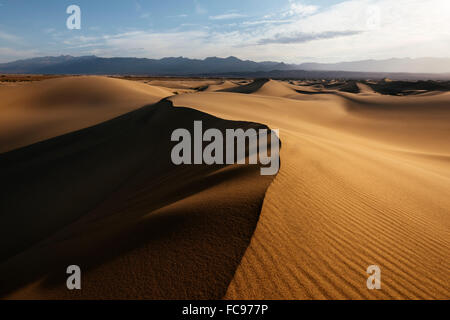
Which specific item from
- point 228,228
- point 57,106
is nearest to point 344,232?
point 228,228

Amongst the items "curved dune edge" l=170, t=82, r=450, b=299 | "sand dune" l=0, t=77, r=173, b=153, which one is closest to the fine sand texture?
"curved dune edge" l=170, t=82, r=450, b=299

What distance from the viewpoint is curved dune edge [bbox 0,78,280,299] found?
258 cm

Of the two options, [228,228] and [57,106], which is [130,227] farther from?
[57,106]

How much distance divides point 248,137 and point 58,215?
5139 mm

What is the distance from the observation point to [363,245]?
3.10 metres

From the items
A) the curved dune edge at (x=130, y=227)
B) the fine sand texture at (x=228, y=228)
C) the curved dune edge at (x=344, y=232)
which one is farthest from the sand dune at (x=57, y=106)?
the curved dune edge at (x=344, y=232)

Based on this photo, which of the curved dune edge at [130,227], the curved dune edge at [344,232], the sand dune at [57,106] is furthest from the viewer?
the sand dune at [57,106]

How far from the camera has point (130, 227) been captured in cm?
365

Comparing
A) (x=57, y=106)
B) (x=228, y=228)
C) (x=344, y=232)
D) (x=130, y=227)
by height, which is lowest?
(x=130, y=227)

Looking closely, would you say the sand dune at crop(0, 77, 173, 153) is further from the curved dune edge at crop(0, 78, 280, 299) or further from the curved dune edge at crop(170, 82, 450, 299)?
the curved dune edge at crop(170, 82, 450, 299)

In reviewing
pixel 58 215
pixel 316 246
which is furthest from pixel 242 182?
pixel 58 215

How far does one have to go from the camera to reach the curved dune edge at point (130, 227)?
258cm

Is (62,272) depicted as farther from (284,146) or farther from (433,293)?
(284,146)

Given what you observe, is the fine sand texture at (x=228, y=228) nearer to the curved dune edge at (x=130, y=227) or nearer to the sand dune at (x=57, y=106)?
the curved dune edge at (x=130, y=227)
